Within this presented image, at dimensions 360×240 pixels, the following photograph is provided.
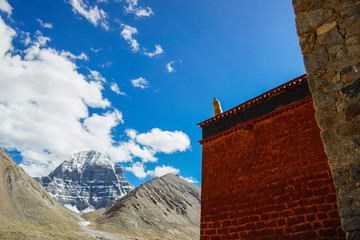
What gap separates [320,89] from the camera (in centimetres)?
308

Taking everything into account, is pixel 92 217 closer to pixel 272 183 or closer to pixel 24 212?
pixel 24 212

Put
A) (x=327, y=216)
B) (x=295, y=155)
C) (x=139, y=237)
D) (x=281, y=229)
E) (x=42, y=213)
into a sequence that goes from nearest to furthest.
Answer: (x=327, y=216) < (x=281, y=229) < (x=295, y=155) < (x=139, y=237) < (x=42, y=213)

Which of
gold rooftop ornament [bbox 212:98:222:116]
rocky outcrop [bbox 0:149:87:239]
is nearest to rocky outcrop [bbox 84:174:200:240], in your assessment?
rocky outcrop [bbox 0:149:87:239]

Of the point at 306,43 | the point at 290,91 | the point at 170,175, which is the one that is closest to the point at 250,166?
the point at 290,91

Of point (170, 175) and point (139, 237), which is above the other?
point (170, 175)

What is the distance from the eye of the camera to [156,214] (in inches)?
2840

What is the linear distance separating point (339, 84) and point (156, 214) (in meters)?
74.2

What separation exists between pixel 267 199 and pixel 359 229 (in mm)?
6779

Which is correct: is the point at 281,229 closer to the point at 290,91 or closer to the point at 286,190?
the point at 286,190

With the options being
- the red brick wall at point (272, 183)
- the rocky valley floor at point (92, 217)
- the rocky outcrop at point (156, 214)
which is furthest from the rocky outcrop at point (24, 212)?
the red brick wall at point (272, 183)

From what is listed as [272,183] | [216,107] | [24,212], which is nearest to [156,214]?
[24,212]

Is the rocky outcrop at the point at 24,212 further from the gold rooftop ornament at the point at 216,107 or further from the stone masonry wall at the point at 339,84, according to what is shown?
the stone masonry wall at the point at 339,84

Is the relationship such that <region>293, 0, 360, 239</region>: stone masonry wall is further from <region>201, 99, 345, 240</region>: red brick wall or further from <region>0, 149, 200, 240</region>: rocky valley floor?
<region>0, 149, 200, 240</region>: rocky valley floor

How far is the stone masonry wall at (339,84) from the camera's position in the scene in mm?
2629
